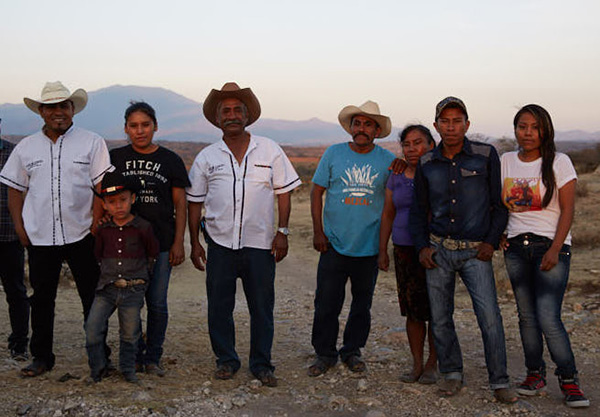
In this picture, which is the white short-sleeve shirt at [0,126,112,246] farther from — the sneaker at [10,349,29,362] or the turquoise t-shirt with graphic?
the turquoise t-shirt with graphic

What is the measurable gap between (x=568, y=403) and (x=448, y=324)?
3.20ft

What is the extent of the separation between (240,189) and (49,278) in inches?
66.9

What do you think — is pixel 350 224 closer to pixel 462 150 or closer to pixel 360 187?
pixel 360 187

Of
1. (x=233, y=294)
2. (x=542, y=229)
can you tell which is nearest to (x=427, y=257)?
(x=542, y=229)

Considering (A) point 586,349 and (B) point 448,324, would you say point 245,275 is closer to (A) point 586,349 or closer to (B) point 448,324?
(B) point 448,324

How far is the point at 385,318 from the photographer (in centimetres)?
787

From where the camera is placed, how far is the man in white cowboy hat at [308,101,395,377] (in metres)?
4.89

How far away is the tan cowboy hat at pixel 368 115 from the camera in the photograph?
4.91 metres

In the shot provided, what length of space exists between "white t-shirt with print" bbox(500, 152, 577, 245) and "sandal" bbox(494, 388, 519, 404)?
3.66 ft

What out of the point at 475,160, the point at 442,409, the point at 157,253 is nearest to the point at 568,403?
the point at 442,409

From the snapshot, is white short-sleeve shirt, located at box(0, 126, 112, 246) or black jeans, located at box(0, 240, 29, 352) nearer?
white short-sleeve shirt, located at box(0, 126, 112, 246)

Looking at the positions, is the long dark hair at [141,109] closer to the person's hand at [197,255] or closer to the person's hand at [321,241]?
the person's hand at [197,255]

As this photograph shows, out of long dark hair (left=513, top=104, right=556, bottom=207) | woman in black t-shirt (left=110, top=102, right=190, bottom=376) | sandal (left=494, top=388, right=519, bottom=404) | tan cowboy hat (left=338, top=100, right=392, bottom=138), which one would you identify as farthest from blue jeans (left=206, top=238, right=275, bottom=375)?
long dark hair (left=513, top=104, right=556, bottom=207)

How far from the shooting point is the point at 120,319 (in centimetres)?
463
